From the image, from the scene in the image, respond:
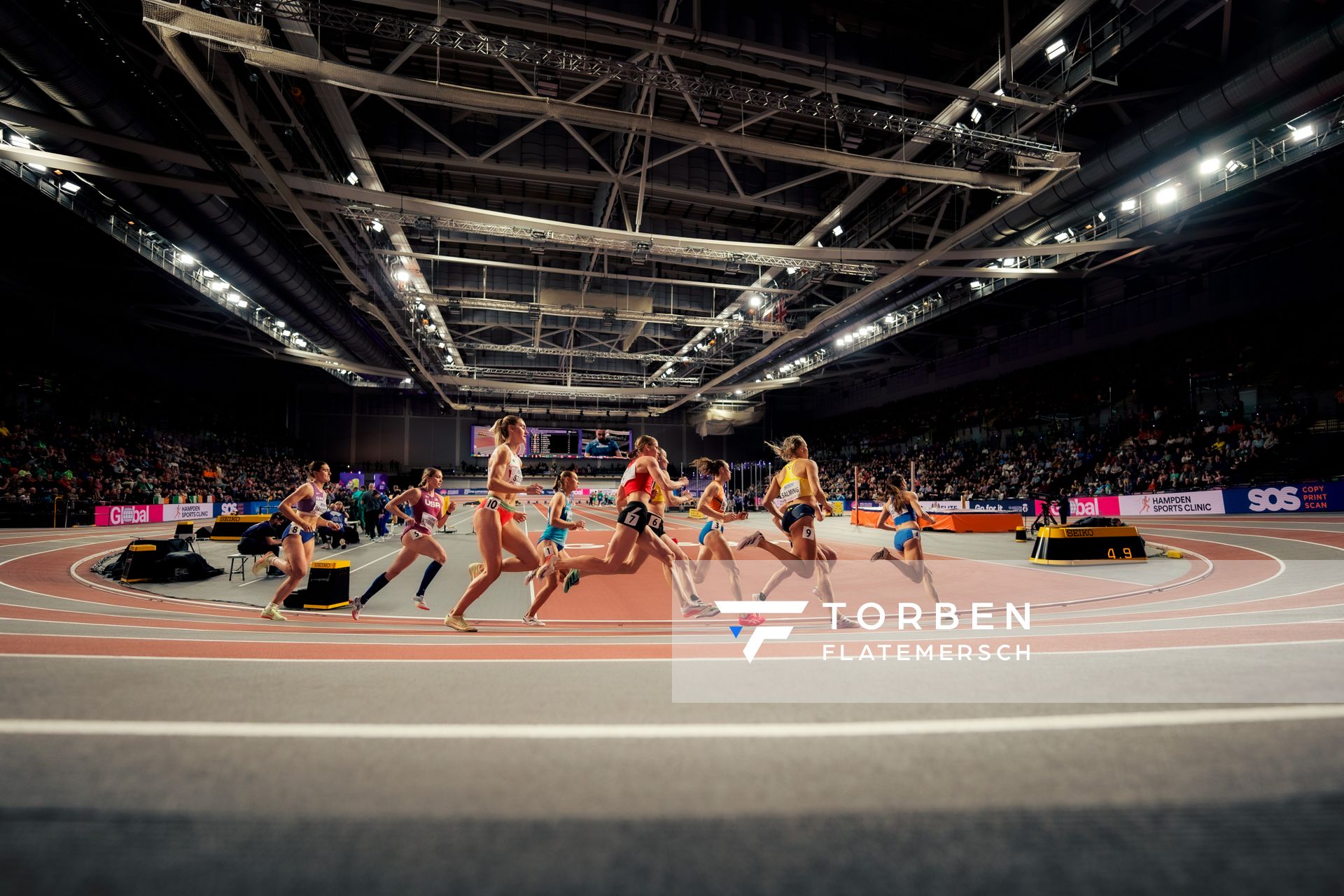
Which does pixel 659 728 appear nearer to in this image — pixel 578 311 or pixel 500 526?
pixel 500 526

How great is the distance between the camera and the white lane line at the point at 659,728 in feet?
9.70

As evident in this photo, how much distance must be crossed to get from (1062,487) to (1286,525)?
11.2 meters

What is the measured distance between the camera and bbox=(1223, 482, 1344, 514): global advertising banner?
18.2 meters

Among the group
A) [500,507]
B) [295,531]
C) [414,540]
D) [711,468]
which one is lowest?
[414,540]

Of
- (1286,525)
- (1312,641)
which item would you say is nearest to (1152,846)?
(1312,641)

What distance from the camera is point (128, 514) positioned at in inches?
963

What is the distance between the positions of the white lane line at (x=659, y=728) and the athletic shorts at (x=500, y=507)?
3024 millimetres

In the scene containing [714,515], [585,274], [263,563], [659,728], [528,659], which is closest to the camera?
[659,728]

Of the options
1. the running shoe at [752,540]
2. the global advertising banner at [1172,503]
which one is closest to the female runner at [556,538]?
the running shoe at [752,540]

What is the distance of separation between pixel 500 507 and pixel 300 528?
129 inches

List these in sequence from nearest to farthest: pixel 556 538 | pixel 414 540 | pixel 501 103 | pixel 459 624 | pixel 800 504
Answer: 1. pixel 459 624
2. pixel 800 504
3. pixel 414 540
4. pixel 556 538
5. pixel 501 103

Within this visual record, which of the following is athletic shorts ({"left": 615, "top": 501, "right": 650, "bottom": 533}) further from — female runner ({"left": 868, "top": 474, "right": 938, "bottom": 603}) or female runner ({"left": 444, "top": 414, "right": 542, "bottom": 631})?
female runner ({"left": 868, "top": 474, "right": 938, "bottom": 603})

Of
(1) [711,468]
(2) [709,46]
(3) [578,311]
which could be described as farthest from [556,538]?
(3) [578,311]

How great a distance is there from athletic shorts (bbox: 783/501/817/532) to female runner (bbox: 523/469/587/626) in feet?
7.64
